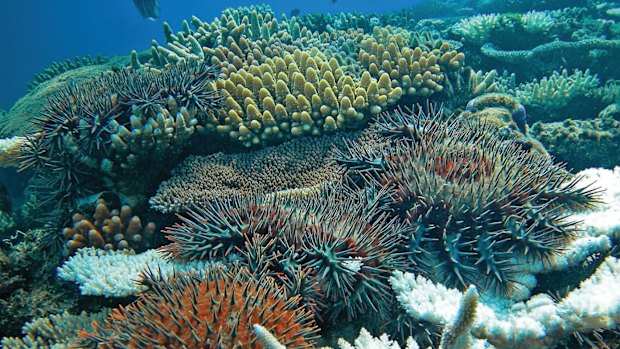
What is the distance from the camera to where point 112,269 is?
3.19 meters

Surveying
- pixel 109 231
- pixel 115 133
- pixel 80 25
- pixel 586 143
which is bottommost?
pixel 586 143

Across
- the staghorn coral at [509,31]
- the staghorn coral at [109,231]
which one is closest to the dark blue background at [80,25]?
the staghorn coral at [509,31]

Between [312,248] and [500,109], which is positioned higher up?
[312,248]

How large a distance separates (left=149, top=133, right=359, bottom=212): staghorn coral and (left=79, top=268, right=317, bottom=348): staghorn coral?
1.57 m

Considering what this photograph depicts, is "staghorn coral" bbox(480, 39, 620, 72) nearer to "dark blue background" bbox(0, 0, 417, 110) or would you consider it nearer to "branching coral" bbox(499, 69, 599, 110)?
"branching coral" bbox(499, 69, 599, 110)

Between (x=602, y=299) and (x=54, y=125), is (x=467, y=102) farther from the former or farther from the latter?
(x=54, y=125)

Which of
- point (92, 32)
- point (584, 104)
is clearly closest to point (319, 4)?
point (92, 32)

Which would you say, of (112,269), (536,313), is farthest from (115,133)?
(536,313)

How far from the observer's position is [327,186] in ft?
11.8

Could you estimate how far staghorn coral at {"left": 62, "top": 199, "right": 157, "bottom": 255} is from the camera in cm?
371

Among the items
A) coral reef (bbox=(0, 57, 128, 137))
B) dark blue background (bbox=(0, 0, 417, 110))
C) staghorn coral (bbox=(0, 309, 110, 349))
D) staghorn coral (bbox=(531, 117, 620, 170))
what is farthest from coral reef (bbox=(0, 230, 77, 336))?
dark blue background (bbox=(0, 0, 417, 110))

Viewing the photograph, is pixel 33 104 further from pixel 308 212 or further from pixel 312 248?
pixel 312 248

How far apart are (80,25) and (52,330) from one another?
12450 cm

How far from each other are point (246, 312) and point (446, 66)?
4881mm
